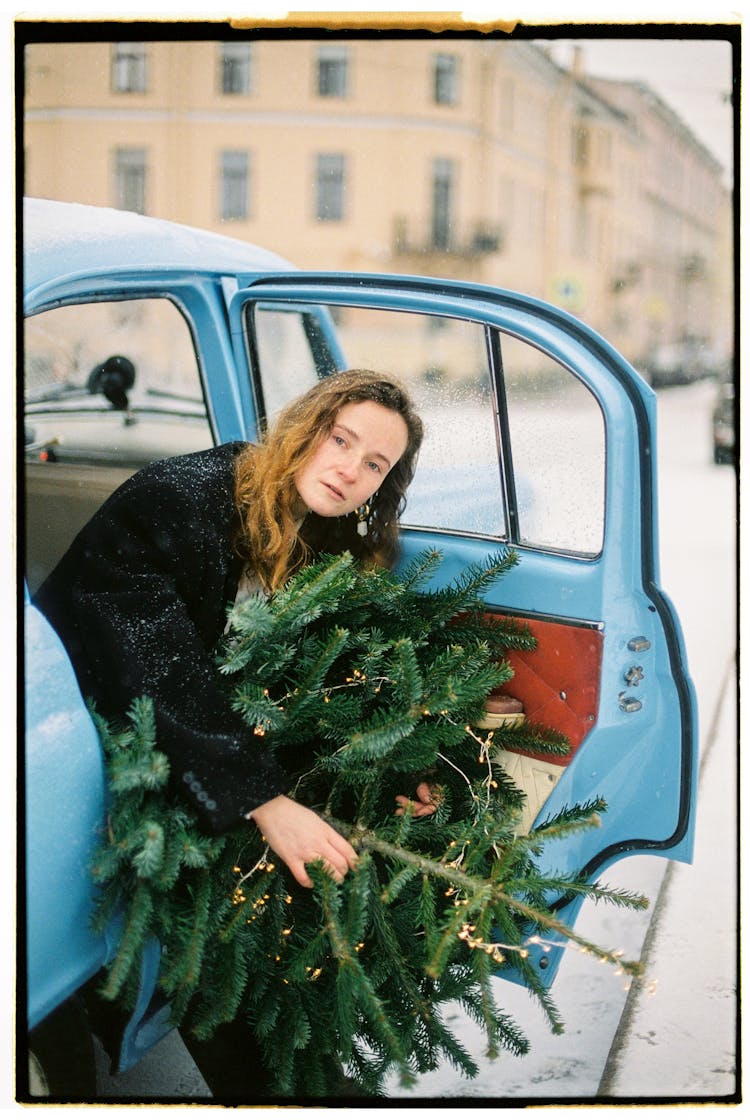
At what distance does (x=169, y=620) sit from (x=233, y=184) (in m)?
1.22

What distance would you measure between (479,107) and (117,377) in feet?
3.95

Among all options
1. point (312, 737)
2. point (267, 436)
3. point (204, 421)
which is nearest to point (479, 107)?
point (267, 436)

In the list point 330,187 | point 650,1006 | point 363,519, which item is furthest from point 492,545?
point 650,1006

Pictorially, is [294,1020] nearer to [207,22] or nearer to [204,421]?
[204,421]

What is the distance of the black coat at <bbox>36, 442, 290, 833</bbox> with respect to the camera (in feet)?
5.71

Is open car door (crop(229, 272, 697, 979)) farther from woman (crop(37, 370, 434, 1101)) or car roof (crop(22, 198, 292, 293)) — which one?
car roof (crop(22, 198, 292, 293))

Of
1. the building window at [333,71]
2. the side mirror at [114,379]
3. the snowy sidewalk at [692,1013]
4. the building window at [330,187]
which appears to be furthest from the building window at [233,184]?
the snowy sidewalk at [692,1013]

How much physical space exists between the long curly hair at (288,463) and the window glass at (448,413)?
12cm

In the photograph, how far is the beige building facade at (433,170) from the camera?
2121 millimetres

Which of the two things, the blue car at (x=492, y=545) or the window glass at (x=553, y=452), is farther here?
the window glass at (x=553, y=452)

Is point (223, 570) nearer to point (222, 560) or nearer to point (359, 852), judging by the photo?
point (222, 560)

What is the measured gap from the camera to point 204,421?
288 centimetres

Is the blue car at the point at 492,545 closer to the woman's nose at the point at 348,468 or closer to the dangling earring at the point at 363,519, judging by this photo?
the dangling earring at the point at 363,519

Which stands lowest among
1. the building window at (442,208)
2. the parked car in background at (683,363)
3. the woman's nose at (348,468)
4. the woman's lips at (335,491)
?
the woman's lips at (335,491)
